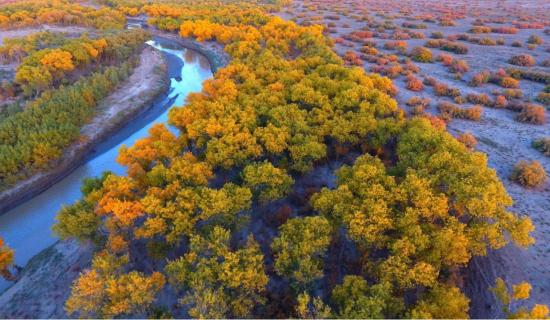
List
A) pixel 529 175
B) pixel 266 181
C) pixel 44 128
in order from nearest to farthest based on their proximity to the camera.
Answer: pixel 266 181
pixel 529 175
pixel 44 128

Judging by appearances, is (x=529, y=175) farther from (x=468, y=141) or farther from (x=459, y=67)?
(x=459, y=67)

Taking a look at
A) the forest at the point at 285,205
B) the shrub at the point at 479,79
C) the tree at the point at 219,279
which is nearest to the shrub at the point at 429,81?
the forest at the point at 285,205

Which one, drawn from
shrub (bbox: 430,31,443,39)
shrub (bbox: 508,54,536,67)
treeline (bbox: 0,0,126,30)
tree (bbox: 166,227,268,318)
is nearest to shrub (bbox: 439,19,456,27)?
shrub (bbox: 430,31,443,39)

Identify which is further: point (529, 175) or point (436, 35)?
point (436, 35)

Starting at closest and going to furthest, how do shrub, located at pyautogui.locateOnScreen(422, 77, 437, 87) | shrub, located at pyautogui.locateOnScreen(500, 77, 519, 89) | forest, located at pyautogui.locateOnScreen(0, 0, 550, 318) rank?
forest, located at pyautogui.locateOnScreen(0, 0, 550, 318)
shrub, located at pyautogui.locateOnScreen(500, 77, 519, 89)
shrub, located at pyautogui.locateOnScreen(422, 77, 437, 87)

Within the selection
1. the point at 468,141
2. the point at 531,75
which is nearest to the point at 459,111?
the point at 468,141

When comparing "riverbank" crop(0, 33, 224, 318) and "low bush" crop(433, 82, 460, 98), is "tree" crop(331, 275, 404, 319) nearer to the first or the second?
"riverbank" crop(0, 33, 224, 318)

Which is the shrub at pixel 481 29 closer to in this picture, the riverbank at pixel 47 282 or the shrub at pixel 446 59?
the shrub at pixel 446 59
